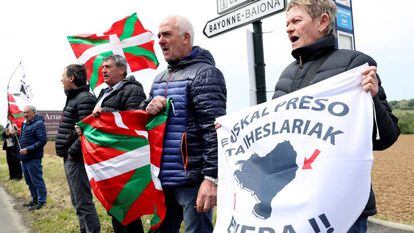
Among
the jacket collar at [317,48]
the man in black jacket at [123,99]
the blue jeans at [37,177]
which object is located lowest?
the blue jeans at [37,177]

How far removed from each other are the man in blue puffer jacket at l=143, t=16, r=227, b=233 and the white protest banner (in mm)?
487

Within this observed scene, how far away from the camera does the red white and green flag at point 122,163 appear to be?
3.52 m

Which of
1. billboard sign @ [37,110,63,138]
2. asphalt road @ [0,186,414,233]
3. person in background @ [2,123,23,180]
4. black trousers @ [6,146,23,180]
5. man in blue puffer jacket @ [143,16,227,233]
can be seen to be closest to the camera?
man in blue puffer jacket @ [143,16,227,233]

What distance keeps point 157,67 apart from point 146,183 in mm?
2362

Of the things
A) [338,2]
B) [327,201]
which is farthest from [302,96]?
[338,2]

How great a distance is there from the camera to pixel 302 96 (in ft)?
6.64

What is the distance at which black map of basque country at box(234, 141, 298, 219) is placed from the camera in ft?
6.43

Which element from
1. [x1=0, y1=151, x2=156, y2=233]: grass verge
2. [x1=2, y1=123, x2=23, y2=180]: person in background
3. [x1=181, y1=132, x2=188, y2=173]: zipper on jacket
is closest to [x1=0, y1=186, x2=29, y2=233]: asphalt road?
[x1=0, y1=151, x2=156, y2=233]: grass verge

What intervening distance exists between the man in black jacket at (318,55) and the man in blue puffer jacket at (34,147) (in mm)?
6702

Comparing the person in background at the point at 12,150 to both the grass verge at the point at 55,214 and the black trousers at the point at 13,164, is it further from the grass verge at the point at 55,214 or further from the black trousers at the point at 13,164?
the grass verge at the point at 55,214

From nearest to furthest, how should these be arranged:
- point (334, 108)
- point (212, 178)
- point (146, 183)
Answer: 1. point (334, 108)
2. point (212, 178)
3. point (146, 183)

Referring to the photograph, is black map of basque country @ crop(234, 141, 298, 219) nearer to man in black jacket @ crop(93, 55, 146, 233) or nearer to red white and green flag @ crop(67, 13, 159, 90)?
man in black jacket @ crop(93, 55, 146, 233)

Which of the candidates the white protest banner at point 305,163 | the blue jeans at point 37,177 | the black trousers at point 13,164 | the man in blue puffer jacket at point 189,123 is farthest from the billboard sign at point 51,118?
the white protest banner at point 305,163

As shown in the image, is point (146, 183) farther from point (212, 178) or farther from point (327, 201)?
point (327, 201)
